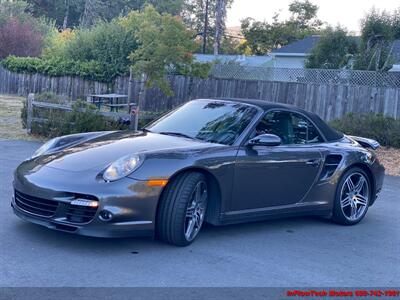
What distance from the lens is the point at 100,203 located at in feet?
17.2

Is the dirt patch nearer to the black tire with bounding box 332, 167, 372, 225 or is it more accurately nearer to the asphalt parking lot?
the black tire with bounding box 332, 167, 372, 225

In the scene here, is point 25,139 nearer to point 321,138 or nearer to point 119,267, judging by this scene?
point 321,138

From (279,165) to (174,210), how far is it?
1502 mm

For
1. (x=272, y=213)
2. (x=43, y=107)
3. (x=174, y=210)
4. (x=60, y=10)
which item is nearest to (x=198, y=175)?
(x=174, y=210)

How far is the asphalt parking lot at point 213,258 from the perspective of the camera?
4.84 metres

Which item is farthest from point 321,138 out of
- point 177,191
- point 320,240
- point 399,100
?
point 399,100

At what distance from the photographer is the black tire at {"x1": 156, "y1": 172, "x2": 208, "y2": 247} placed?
555cm

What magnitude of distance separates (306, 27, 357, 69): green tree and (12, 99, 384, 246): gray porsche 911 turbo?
16.5 m

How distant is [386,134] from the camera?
47.5ft

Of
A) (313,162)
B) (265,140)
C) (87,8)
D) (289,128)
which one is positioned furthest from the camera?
(87,8)

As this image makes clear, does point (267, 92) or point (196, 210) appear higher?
point (267, 92)

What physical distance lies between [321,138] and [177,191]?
2.42 metres

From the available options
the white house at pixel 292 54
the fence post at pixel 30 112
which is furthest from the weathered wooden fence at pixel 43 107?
the white house at pixel 292 54

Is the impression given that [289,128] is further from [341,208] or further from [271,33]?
[271,33]
